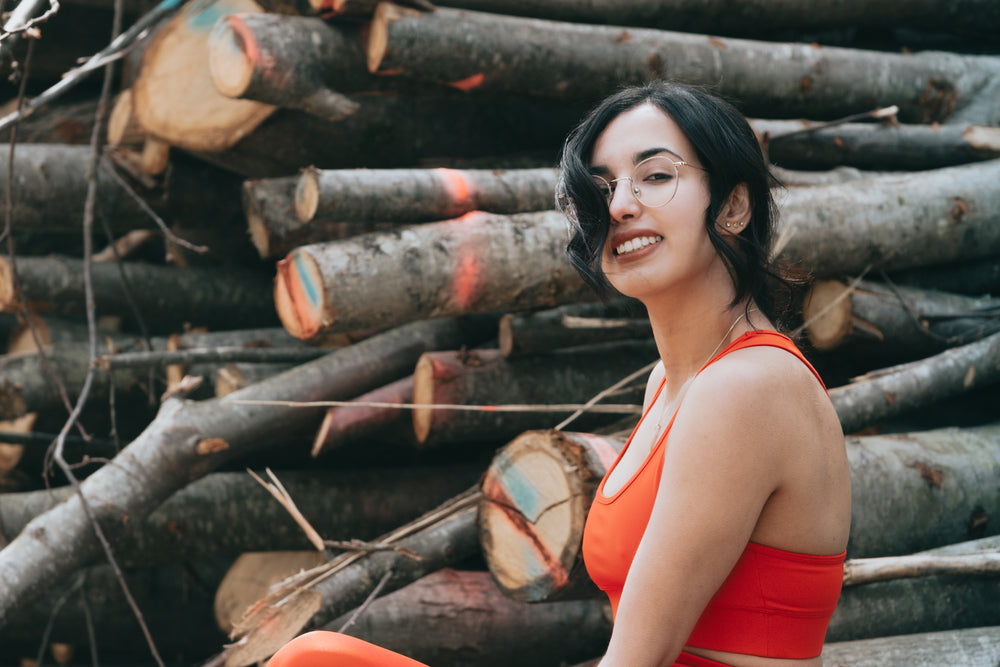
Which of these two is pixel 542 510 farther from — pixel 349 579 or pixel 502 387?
pixel 502 387

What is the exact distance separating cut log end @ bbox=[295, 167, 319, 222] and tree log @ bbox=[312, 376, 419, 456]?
666 millimetres

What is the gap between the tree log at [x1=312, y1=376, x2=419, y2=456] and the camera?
2926 millimetres

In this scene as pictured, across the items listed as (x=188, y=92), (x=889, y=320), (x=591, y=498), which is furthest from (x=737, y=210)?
(x=188, y=92)

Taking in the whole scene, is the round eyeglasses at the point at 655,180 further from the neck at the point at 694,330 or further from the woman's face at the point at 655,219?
the neck at the point at 694,330

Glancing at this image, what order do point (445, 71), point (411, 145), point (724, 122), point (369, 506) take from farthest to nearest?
point (411, 145) → point (369, 506) → point (445, 71) → point (724, 122)

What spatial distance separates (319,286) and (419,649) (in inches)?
44.6

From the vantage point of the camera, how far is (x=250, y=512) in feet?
10.1

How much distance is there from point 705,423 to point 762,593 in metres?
0.30

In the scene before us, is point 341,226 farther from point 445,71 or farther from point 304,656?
point 304,656

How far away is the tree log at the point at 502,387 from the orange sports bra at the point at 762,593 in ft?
5.04

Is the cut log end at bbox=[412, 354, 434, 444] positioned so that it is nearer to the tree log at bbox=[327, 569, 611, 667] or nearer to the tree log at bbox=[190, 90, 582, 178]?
the tree log at bbox=[327, 569, 611, 667]

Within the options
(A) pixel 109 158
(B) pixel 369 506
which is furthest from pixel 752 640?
(A) pixel 109 158

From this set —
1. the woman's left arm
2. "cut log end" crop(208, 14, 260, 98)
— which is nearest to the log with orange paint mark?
the woman's left arm

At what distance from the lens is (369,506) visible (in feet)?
10.4
